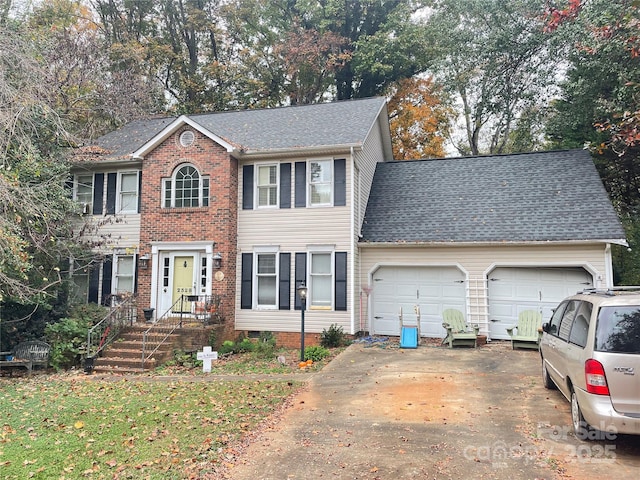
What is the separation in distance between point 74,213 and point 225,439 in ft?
36.0

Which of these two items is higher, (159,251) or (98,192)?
(98,192)

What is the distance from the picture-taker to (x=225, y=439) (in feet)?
17.8

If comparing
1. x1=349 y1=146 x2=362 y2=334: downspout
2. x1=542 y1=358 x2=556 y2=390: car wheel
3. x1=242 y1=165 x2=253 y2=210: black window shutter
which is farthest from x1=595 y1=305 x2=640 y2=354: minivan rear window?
x1=242 y1=165 x2=253 y2=210: black window shutter

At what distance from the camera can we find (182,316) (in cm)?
1282

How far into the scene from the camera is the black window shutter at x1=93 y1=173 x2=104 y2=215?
Answer: 48.1 feet

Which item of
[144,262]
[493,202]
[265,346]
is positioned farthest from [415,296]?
[144,262]

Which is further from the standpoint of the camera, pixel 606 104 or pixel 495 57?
pixel 495 57

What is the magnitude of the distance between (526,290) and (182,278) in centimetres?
983

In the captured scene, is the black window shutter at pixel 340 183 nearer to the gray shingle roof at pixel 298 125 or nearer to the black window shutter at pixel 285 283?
the gray shingle roof at pixel 298 125

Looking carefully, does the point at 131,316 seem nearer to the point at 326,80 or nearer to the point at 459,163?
the point at 459,163

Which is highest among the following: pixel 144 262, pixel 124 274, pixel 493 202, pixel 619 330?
pixel 493 202

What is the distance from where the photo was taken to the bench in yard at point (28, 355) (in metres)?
11.1

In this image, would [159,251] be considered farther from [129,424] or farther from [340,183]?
[129,424]

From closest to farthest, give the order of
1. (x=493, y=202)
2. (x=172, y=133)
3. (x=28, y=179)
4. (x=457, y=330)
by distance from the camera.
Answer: (x=28, y=179) < (x=457, y=330) < (x=493, y=202) < (x=172, y=133)
